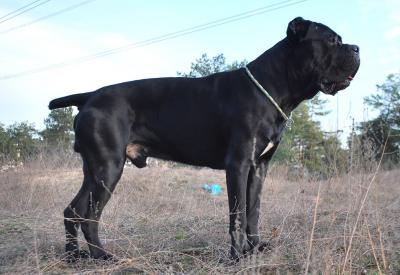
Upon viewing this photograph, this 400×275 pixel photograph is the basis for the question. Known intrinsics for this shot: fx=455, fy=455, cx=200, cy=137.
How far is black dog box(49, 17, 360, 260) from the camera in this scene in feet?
12.0

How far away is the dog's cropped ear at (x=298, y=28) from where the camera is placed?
3848mm

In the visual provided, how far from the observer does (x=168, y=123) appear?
157 inches

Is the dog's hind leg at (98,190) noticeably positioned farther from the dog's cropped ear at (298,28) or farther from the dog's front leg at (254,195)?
the dog's cropped ear at (298,28)

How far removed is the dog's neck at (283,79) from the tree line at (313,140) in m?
0.75

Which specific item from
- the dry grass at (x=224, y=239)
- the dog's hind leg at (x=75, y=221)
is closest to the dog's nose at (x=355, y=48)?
the dry grass at (x=224, y=239)

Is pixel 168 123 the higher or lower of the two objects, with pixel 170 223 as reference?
higher

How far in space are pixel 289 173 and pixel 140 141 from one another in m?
8.78

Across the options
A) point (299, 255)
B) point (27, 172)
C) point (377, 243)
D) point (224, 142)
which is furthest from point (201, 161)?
point (27, 172)

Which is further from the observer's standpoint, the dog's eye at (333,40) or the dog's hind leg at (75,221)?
the dog's eye at (333,40)

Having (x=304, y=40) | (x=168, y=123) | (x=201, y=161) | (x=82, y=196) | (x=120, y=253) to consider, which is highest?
(x=304, y=40)

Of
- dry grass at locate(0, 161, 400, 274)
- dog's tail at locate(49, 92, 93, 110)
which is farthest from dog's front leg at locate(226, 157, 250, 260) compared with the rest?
dog's tail at locate(49, 92, 93, 110)

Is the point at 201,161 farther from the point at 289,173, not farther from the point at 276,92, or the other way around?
the point at 289,173

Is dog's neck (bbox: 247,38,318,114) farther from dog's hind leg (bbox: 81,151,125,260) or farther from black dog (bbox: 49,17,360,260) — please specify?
dog's hind leg (bbox: 81,151,125,260)

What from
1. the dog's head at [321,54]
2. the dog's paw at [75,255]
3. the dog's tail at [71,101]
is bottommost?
the dog's paw at [75,255]
